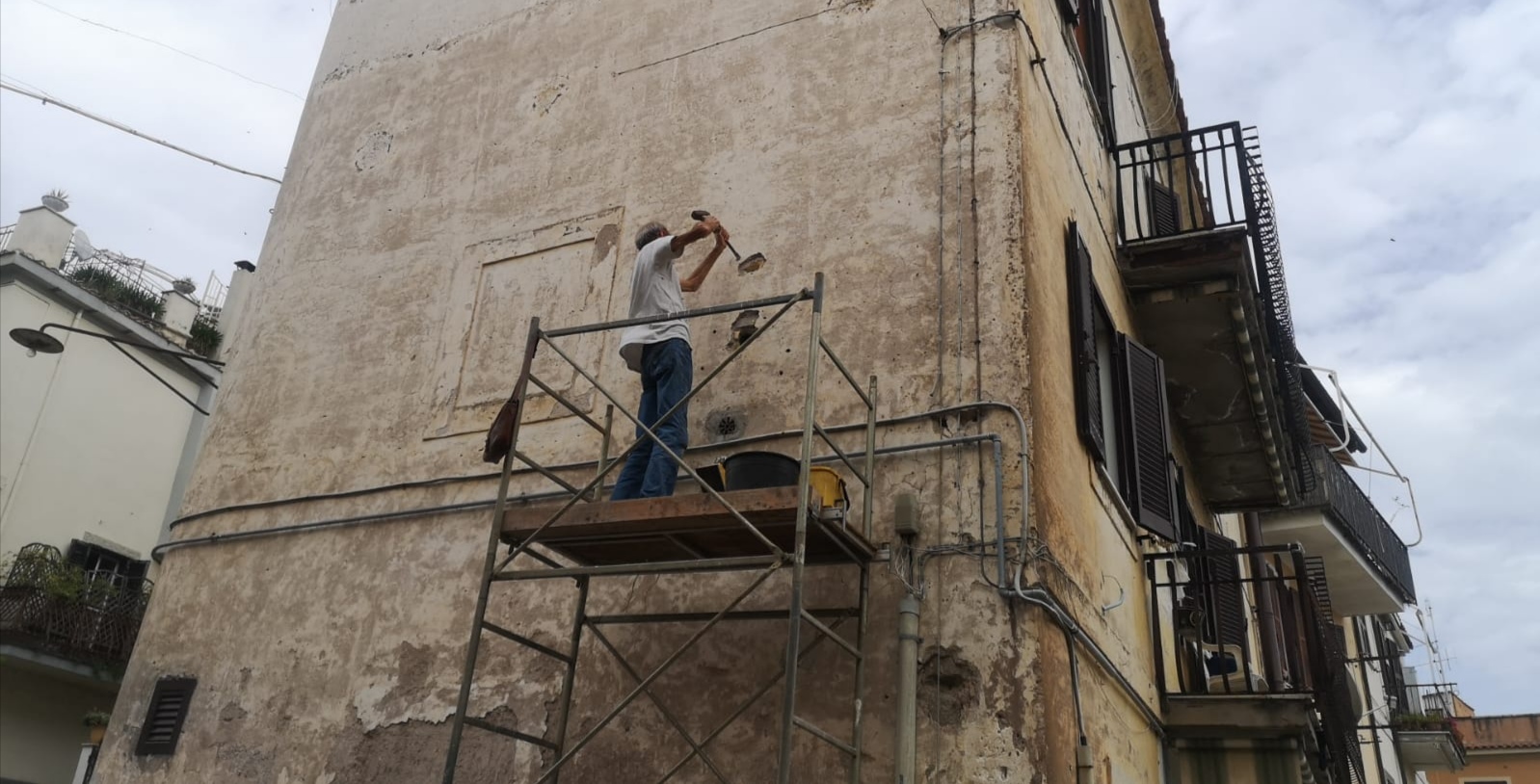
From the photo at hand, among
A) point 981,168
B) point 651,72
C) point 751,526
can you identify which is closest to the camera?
point 751,526

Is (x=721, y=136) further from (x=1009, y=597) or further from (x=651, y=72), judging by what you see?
(x=1009, y=597)

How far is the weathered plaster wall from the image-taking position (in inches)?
220

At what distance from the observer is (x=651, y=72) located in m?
8.18

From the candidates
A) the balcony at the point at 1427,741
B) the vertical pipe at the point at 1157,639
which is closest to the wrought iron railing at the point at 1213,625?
the vertical pipe at the point at 1157,639

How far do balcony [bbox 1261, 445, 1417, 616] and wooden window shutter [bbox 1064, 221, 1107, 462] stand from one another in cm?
779

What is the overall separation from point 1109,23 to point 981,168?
5.19 m

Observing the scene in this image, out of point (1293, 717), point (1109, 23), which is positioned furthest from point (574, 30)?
point (1293, 717)

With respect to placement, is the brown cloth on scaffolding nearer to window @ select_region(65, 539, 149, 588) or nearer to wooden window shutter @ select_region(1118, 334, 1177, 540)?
wooden window shutter @ select_region(1118, 334, 1177, 540)

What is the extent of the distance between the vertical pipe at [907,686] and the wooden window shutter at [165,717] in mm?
4829

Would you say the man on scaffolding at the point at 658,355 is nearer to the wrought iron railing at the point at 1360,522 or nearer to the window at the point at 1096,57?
the window at the point at 1096,57

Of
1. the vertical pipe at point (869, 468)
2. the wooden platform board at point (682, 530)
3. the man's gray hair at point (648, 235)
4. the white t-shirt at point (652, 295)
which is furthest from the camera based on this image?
the man's gray hair at point (648, 235)

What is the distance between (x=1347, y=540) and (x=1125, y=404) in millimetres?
9405

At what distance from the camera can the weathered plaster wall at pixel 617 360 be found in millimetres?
5598

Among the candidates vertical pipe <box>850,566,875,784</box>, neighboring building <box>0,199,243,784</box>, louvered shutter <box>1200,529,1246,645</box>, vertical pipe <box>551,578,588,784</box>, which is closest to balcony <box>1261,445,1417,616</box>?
louvered shutter <box>1200,529,1246,645</box>
